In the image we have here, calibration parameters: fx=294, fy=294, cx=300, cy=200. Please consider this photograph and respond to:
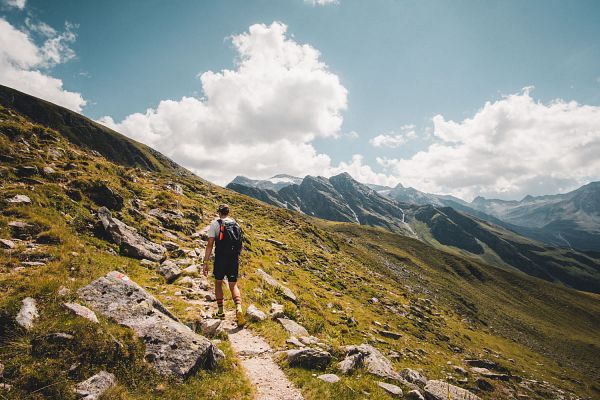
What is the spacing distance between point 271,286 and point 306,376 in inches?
494

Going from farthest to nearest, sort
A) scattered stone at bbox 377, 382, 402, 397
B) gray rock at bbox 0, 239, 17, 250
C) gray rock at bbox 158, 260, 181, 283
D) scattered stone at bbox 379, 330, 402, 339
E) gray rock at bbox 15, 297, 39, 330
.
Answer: scattered stone at bbox 379, 330, 402, 339 → gray rock at bbox 158, 260, 181, 283 → gray rock at bbox 0, 239, 17, 250 → scattered stone at bbox 377, 382, 402, 397 → gray rock at bbox 15, 297, 39, 330

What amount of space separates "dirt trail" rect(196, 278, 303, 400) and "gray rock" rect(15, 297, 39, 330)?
5.77m

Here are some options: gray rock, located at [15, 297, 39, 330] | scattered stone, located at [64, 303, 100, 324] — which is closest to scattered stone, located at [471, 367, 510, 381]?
scattered stone, located at [64, 303, 100, 324]

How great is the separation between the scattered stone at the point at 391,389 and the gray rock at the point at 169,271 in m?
11.5

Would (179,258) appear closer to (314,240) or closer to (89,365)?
(89,365)

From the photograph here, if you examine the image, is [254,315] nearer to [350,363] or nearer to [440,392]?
[350,363]

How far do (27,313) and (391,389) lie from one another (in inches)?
429

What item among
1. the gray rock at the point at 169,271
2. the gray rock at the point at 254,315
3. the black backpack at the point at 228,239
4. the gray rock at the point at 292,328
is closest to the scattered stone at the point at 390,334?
the gray rock at the point at 292,328

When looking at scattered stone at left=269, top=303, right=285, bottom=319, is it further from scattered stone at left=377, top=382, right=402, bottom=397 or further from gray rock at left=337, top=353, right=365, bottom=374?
scattered stone at left=377, top=382, right=402, bottom=397

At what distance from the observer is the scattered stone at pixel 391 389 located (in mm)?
10180

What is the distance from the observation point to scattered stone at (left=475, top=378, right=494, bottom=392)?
27.1 meters

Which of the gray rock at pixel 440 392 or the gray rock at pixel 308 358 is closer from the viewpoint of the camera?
the gray rock at pixel 308 358

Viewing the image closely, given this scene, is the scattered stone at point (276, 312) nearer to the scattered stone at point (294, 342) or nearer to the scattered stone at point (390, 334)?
the scattered stone at point (294, 342)

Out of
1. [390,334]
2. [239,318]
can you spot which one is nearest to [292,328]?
[239,318]
